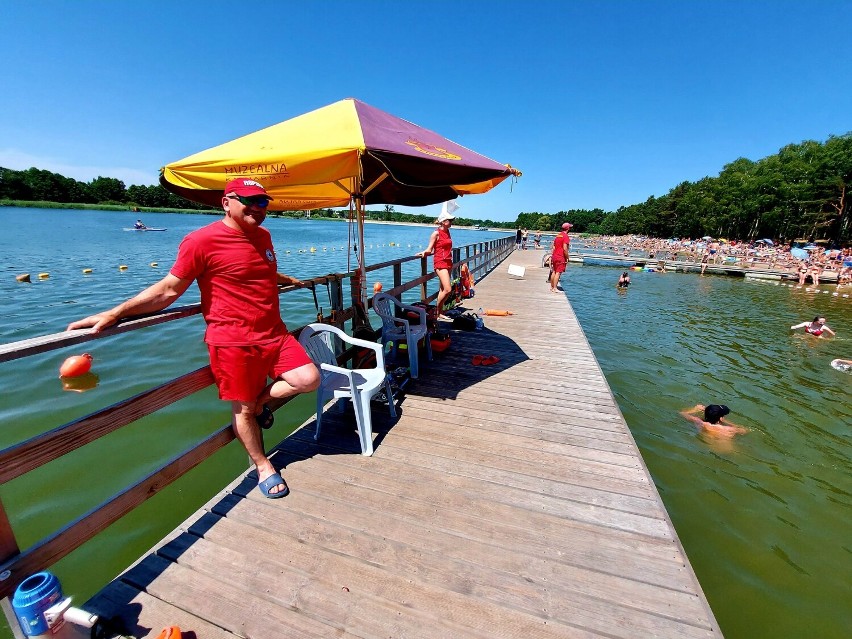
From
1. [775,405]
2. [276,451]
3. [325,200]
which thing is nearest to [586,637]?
[276,451]

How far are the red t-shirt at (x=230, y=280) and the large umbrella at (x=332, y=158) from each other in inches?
23.9

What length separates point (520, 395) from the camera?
4.05 meters

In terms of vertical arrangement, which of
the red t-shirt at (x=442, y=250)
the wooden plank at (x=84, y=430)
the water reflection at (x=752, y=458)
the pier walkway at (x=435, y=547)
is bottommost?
the water reflection at (x=752, y=458)

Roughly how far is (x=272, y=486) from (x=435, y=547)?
115cm

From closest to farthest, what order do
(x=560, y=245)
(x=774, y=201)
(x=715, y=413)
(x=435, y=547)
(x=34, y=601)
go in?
(x=34, y=601) < (x=435, y=547) < (x=715, y=413) < (x=560, y=245) < (x=774, y=201)

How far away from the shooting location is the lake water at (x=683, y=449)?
10.2 ft

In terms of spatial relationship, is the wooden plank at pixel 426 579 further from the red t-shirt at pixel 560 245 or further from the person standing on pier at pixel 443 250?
the red t-shirt at pixel 560 245

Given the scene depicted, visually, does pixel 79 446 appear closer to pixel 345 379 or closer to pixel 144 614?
pixel 144 614

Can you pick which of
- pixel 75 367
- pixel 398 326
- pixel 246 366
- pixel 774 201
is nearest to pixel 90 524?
pixel 246 366

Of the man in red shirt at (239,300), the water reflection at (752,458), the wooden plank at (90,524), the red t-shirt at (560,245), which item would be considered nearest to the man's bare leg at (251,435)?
the man in red shirt at (239,300)

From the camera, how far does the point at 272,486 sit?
243 cm

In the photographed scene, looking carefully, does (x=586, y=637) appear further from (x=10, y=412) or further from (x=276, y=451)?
(x=10, y=412)

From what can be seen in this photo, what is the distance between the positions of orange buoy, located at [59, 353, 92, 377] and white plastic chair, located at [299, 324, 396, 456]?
612 centimetres

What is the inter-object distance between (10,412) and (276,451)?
5.31 meters
